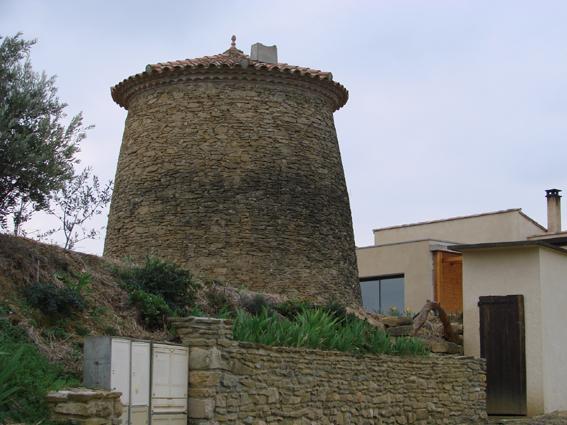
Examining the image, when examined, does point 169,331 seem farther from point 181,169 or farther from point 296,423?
point 181,169

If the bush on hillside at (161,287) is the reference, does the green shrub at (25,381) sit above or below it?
below

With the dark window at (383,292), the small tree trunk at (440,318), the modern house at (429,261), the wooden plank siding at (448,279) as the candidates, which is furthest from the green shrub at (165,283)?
the dark window at (383,292)

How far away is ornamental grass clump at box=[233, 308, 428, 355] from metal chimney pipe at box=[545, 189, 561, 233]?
63.0 ft

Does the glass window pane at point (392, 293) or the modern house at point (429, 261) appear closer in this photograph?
the modern house at point (429, 261)

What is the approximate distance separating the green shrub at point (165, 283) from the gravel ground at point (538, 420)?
21.5ft

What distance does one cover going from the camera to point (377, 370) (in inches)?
600

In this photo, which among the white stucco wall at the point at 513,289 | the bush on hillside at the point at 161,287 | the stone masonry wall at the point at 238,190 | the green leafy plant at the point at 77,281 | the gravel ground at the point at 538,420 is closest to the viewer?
the green leafy plant at the point at 77,281

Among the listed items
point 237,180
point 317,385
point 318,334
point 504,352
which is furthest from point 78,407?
point 504,352

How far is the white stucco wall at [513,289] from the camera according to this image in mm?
18359

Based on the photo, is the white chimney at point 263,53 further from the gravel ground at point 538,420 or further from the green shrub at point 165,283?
the gravel ground at point 538,420

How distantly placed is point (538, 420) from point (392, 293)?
12570mm

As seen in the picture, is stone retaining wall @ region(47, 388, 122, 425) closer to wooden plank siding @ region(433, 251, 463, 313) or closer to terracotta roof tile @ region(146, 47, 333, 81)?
terracotta roof tile @ region(146, 47, 333, 81)

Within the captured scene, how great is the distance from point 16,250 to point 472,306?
9.83 metres

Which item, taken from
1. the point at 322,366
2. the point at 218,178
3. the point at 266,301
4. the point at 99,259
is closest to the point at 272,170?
the point at 218,178
